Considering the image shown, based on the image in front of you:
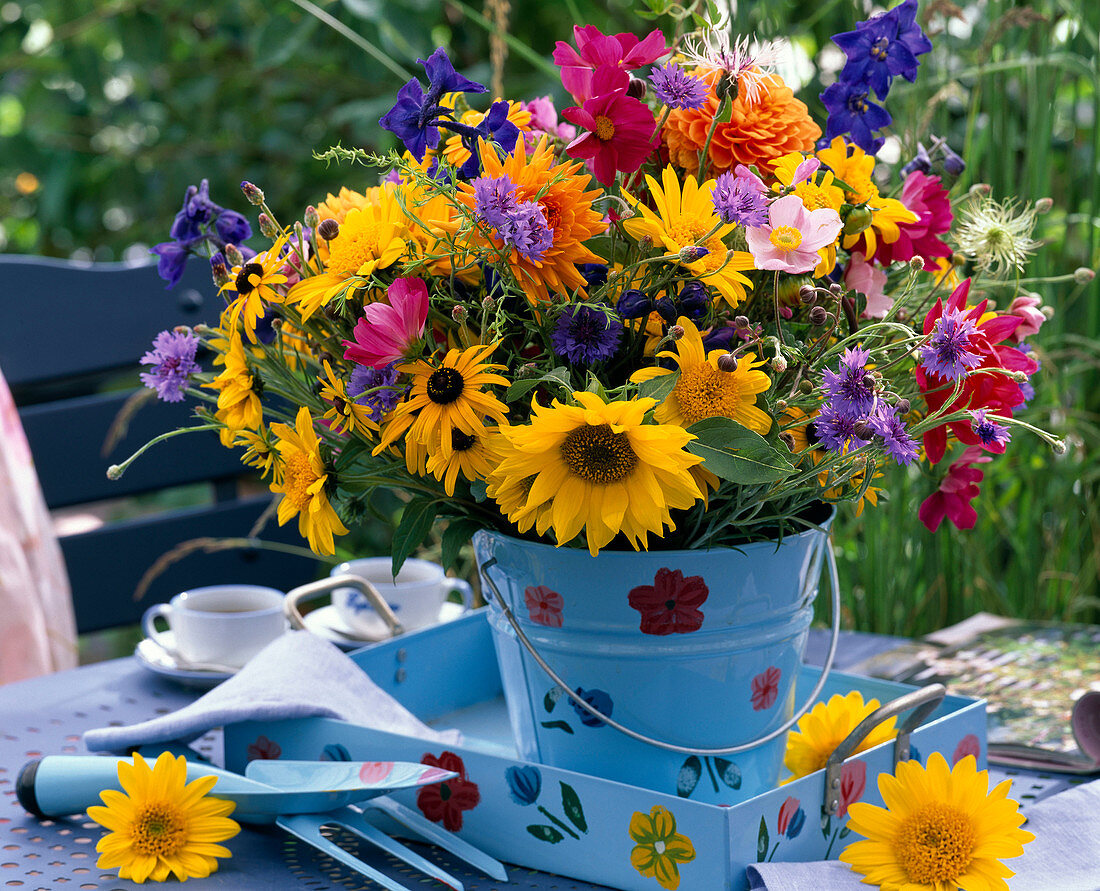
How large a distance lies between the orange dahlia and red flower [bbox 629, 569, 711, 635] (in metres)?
0.18

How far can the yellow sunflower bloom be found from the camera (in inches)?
17.7

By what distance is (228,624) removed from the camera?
76 centimetres

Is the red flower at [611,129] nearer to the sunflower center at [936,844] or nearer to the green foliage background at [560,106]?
the green foliage background at [560,106]

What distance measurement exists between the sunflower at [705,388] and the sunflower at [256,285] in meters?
0.17

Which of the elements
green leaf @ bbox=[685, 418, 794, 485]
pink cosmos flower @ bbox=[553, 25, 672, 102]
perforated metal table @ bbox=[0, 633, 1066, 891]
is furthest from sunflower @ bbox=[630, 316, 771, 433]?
perforated metal table @ bbox=[0, 633, 1066, 891]

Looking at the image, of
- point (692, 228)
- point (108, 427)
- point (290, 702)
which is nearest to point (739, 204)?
point (692, 228)

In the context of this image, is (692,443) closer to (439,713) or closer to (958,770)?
(958,770)

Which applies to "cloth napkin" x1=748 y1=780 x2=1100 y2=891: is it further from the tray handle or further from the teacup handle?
the teacup handle

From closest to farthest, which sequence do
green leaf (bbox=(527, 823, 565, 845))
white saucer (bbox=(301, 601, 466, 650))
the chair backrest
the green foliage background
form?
green leaf (bbox=(527, 823, 565, 845))
white saucer (bbox=(301, 601, 466, 650))
the green foliage background
the chair backrest

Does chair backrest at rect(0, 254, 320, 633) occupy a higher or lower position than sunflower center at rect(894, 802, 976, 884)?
higher

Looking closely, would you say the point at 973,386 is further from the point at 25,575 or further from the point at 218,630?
the point at 25,575

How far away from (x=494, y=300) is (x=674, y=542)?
131mm

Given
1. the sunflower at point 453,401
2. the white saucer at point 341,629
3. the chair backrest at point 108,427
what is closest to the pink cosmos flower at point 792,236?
the sunflower at point 453,401

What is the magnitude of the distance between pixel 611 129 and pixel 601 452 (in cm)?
13
